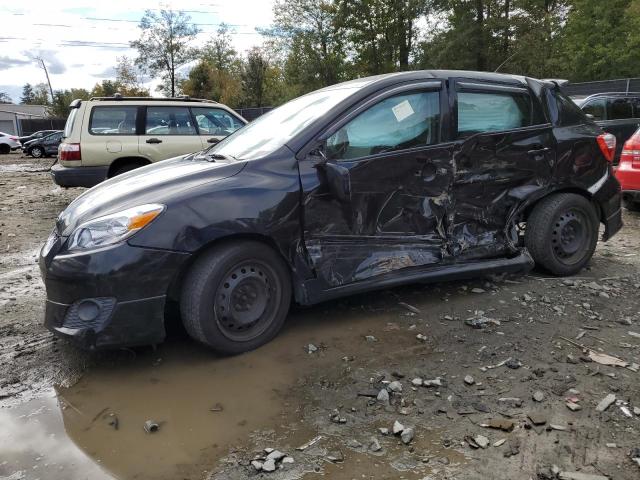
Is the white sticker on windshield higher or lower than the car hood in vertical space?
higher

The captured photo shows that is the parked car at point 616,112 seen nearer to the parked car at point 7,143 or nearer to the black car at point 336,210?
the black car at point 336,210

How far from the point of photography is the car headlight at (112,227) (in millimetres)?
3041

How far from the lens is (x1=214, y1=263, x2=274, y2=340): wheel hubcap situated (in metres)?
3.24

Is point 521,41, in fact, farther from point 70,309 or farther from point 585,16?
point 70,309

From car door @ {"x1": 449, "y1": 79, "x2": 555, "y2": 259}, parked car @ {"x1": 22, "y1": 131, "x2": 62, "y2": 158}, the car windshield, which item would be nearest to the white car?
parked car @ {"x1": 22, "y1": 131, "x2": 62, "y2": 158}

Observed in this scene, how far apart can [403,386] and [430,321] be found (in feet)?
3.05

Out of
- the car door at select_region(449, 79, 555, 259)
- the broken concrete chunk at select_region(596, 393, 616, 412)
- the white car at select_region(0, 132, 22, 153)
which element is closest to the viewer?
the broken concrete chunk at select_region(596, 393, 616, 412)

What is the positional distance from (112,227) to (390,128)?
2.00 metres

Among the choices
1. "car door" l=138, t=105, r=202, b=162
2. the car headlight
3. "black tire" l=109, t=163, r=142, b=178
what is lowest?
the car headlight

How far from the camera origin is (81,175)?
838 centimetres

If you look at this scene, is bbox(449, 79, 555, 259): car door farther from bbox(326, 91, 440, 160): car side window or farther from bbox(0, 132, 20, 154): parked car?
bbox(0, 132, 20, 154): parked car

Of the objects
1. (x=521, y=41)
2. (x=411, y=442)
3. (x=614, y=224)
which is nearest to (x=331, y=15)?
(x=521, y=41)

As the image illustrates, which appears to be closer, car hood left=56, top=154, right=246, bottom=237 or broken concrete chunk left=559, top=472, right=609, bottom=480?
broken concrete chunk left=559, top=472, right=609, bottom=480

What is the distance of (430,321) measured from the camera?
384 centimetres
